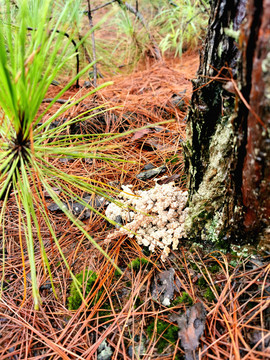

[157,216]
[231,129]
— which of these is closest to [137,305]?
[157,216]

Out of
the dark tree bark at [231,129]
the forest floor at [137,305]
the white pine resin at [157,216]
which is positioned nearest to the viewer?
the dark tree bark at [231,129]

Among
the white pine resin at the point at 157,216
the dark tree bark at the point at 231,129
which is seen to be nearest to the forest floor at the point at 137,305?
the white pine resin at the point at 157,216

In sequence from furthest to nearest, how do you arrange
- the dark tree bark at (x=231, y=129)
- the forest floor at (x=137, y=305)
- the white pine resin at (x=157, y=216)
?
the white pine resin at (x=157, y=216), the forest floor at (x=137, y=305), the dark tree bark at (x=231, y=129)

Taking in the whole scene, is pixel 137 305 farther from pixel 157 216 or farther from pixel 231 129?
pixel 231 129

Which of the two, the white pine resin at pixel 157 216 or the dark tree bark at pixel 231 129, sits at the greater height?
the dark tree bark at pixel 231 129

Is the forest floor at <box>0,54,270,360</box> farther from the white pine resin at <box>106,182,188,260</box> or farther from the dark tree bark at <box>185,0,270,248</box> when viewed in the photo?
the dark tree bark at <box>185,0,270,248</box>

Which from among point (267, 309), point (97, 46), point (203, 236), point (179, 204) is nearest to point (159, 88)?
point (97, 46)

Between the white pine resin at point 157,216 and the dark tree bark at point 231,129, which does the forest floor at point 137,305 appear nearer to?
the white pine resin at point 157,216
